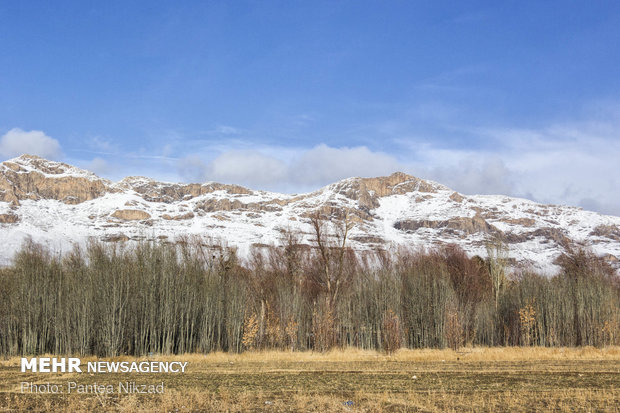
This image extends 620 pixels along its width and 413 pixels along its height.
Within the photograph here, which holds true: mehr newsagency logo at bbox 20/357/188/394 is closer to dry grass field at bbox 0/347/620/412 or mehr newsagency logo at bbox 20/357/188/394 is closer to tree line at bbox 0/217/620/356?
dry grass field at bbox 0/347/620/412

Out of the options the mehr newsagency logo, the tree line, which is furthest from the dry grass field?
the tree line

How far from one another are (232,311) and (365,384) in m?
19.1

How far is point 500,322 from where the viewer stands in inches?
1965

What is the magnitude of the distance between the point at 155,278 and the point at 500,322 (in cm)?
3303

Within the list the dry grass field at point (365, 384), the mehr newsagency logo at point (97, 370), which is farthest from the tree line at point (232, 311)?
the mehr newsagency logo at point (97, 370)

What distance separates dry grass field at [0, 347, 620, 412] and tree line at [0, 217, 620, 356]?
10.2 ft

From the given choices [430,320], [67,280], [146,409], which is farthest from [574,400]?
[67,280]

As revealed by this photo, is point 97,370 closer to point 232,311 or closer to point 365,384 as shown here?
point 232,311

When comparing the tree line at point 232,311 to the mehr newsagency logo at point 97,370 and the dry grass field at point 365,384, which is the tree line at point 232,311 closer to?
the dry grass field at point 365,384

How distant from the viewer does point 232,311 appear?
38344 mm

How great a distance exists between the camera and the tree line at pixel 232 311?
34.1 meters

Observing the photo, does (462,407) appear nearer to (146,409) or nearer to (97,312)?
(146,409)

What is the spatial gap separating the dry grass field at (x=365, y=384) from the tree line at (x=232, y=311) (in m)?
3.12

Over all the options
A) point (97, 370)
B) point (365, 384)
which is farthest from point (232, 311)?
point (365, 384)
